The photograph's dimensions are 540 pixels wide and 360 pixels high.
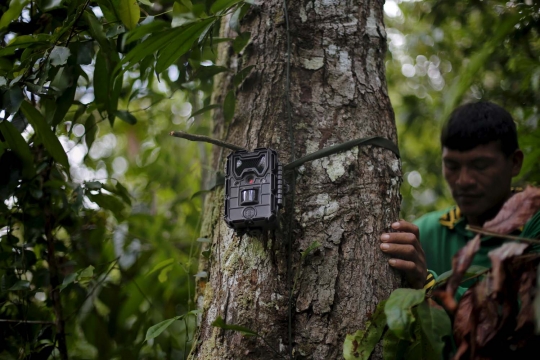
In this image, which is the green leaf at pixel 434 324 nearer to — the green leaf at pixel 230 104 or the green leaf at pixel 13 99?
the green leaf at pixel 230 104

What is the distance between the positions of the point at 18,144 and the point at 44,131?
0.12 metres

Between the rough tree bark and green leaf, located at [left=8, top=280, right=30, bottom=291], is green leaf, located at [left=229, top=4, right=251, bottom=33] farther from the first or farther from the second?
green leaf, located at [left=8, top=280, right=30, bottom=291]

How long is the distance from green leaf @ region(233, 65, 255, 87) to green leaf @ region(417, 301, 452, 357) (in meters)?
0.95

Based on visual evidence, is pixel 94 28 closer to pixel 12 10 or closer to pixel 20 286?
pixel 12 10

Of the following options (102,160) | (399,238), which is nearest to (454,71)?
(102,160)

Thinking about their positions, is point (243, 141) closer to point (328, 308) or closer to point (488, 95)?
point (328, 308)

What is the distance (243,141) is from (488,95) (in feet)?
8.86

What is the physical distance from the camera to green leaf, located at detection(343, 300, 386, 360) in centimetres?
131

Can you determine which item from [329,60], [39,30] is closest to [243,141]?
[329,60]

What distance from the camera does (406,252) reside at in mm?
1528

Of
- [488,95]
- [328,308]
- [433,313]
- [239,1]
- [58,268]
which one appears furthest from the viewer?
[488,95]

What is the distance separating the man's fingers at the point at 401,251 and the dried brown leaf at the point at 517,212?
47cm

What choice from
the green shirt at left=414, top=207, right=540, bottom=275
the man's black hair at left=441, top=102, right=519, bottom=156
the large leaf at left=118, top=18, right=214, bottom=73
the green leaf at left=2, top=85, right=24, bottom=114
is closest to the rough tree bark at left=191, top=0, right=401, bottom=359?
the large leaf at left=118, top=18, right=214, bottom=73

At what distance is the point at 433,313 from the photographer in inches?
46.9
